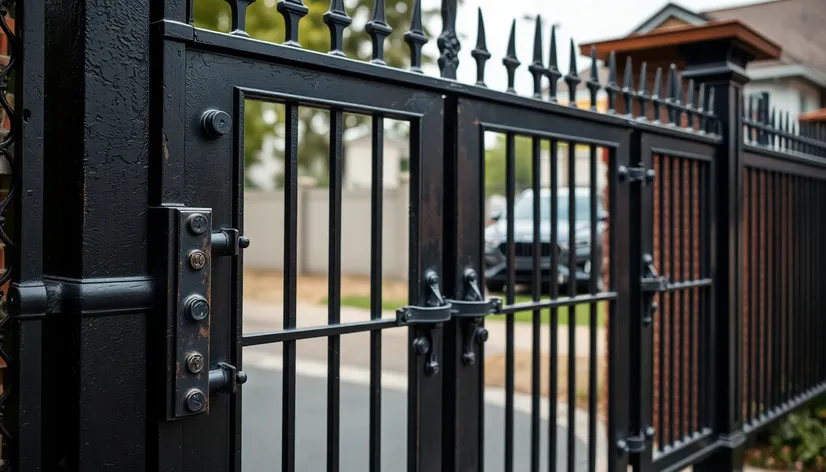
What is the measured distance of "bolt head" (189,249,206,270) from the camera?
156 cm

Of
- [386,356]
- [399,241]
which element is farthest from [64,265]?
[399,241]

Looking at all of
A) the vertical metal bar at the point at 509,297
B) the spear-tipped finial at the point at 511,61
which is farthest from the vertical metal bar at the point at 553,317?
the spear-tipped finial at the point at 511,61

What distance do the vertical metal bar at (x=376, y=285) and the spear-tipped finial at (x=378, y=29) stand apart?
0.61ft

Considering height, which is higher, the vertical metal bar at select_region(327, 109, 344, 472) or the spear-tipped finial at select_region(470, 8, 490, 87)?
the spear-tipped finial at select_region(470, 8, 490, 87)

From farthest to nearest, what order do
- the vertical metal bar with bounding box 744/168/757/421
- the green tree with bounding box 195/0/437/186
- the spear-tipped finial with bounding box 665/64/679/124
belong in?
the green tree with bounding box 195/0/437/186 → the vertical metal bar with bounding box 744/168/757/421 → the spear-tipped finial with bounding box 665/64/679/124

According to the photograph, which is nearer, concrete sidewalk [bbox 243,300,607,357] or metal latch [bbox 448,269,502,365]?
metal latch [bbox 448,269,502,365]

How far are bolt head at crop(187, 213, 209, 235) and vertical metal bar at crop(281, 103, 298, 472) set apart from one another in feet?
0.96

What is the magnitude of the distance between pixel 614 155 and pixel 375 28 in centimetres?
Answer: 140

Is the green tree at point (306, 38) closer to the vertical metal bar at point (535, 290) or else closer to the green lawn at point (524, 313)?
the green lawn at point (524, 313)

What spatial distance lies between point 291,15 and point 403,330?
1010 centimetres

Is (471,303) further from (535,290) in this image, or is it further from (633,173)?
(633,173)

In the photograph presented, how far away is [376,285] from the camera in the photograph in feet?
6.99

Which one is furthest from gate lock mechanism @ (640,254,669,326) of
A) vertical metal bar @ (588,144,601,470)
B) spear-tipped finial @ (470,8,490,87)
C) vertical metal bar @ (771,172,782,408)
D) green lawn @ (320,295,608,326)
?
green lawn @ (320,295,608,326)

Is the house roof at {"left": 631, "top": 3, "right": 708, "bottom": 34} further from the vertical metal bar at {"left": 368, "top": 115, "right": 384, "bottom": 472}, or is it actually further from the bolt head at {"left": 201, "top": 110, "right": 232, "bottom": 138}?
the bolt head at {"left": 201, "top": 110, "right": 232, "bottom": 138}
